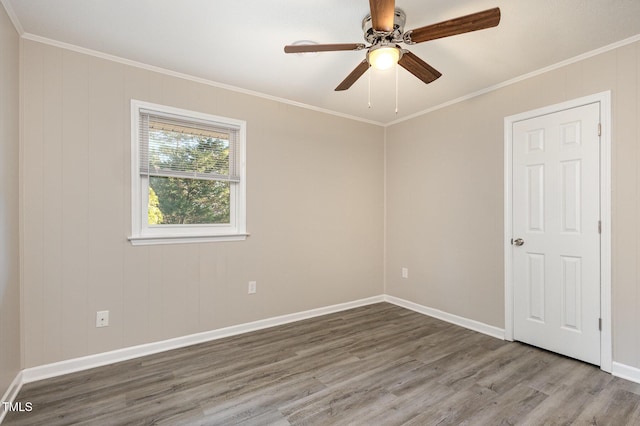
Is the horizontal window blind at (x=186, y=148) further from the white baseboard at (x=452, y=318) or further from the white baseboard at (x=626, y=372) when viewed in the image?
the white baseboard at (x=626, y=372)

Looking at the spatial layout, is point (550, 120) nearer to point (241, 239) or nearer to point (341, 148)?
point (341, 148)

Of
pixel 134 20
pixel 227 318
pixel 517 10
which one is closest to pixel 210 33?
pixel 134 20

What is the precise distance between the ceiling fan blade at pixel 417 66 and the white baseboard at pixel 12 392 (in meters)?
3.20

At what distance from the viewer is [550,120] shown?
2.71m

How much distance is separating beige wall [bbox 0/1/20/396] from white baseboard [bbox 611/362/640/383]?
13.5 ft

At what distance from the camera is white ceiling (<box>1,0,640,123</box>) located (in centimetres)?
192

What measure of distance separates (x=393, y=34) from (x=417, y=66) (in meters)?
0.36

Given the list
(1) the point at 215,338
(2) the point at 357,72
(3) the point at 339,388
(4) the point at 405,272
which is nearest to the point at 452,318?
(4) the point at 405,272

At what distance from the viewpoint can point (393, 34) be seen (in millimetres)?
1818

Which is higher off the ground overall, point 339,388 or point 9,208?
point 9,208

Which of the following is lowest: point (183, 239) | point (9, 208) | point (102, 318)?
point (102, 318)

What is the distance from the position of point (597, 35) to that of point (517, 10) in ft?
2.63

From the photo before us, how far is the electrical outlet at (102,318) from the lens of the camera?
2.47 meters

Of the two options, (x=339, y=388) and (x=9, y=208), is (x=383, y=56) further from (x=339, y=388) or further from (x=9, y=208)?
(x=9, y=208)
